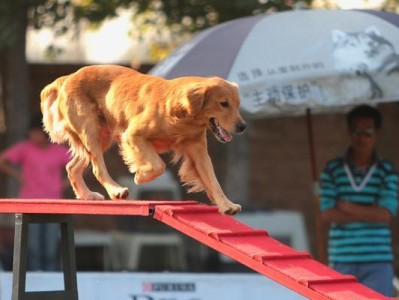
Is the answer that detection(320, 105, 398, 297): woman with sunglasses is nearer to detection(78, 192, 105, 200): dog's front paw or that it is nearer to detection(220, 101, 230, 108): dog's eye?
detection(78, 192, 105, 200): dog's front paw

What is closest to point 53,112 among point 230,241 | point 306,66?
point 230,241

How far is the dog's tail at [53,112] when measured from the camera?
6824mm

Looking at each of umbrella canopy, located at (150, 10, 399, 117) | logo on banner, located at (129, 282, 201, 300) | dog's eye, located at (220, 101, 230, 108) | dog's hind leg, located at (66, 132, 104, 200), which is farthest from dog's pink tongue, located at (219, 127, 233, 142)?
logo on banner, located at (129, 282, 201, 300)

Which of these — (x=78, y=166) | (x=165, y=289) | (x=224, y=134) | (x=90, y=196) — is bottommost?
(x=165, y=289)

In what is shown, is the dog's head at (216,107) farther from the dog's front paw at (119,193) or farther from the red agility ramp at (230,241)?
the dog's front paw at (119,193)

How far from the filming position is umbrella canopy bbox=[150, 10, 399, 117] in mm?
8180

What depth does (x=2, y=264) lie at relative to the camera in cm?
1159

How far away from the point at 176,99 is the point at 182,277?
2.91m

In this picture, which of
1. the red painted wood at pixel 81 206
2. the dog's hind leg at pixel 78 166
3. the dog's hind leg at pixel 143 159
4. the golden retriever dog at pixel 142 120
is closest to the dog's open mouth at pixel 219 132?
the golden retriever dog at pixel 142 120

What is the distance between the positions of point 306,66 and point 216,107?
2.13 m

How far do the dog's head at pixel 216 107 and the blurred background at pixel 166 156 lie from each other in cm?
484

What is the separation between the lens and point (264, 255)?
19.4 feet

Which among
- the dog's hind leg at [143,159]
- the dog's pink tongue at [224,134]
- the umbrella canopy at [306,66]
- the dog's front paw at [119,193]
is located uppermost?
the umbrella canopy at [306,66]

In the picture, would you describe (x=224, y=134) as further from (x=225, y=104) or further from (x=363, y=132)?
(x=363, y=132)
